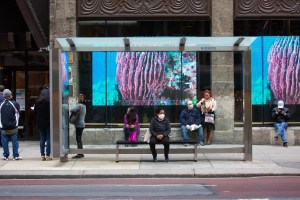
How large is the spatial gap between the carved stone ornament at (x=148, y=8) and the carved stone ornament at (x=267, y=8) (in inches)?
41.6

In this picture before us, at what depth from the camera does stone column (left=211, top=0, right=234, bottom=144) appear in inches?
659

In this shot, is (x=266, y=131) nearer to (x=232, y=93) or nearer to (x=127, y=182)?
(x=232, y=93)

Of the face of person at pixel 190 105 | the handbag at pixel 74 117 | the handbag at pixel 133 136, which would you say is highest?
the face of person at pixel 190 105

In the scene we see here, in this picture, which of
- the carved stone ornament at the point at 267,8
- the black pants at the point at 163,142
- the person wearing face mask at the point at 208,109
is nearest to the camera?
the black pants at the point at 163,142

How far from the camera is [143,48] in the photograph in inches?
535

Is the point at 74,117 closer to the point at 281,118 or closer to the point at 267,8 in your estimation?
the point at 281,118

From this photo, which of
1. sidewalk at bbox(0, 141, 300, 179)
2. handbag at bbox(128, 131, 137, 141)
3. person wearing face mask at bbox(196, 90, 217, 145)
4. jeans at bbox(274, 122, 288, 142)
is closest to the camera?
sidewalk at bbox(0, 141, 300, 179)

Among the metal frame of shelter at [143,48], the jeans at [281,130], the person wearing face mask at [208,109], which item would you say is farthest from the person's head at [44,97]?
the jeans at [281,130]

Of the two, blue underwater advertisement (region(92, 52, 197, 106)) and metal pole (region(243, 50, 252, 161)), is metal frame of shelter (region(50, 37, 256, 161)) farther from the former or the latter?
blue underwater advertisement (region(92, 52, 197, 106))

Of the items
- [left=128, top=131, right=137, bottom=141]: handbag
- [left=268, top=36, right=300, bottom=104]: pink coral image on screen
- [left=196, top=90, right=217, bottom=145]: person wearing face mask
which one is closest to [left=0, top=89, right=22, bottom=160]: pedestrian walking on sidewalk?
[left=128, top=131, right=137, bottom=141]: handbag

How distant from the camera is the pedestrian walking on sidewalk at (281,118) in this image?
16.5 meters

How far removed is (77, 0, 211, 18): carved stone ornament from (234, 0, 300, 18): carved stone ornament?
3.47 ft

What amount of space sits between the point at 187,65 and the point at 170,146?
3631 millimetres

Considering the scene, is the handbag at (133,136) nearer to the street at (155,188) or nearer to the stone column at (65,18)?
the stone column at (65,18)
